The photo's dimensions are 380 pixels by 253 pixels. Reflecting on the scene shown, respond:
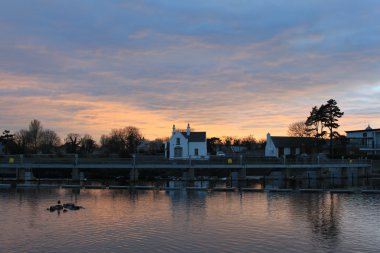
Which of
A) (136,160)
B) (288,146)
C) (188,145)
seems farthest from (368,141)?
(136,160)

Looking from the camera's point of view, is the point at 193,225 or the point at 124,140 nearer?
the point at 193,225

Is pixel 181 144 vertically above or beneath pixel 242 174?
above

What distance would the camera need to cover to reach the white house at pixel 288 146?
303 feet

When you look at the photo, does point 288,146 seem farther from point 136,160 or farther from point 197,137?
point 136,160

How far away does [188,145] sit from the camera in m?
85.1

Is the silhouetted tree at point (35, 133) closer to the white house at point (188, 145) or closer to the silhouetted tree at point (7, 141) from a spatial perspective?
the silhouetted tree at point (7, 141)

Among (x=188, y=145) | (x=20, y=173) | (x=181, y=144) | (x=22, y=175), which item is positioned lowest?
(x=22, y=175)

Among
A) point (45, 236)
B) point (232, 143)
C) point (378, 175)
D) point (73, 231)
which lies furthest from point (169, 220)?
point (232, 143)

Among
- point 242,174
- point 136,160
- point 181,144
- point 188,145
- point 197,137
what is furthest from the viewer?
point 181,144

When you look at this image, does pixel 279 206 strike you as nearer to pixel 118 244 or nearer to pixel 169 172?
pixel 118 244

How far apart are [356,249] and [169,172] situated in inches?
2621

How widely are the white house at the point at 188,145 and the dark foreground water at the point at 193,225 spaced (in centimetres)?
4440

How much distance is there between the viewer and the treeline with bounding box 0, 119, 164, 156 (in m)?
118

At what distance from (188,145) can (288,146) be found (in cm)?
2259
